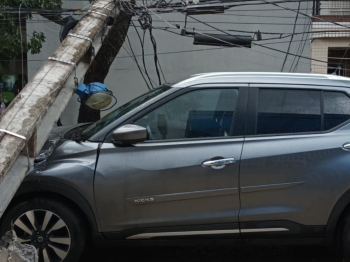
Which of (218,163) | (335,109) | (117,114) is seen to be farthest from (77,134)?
(335,109)

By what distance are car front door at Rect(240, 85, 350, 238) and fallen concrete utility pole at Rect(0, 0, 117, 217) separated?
176 cm

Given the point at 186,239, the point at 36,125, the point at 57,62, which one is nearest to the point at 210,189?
the point at 186,239

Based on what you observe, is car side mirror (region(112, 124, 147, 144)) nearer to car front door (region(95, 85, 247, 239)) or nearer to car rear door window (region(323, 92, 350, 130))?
car front door (region(95, 85, 247, 239))

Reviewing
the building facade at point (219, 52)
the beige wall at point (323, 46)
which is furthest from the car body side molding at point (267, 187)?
the beige wall at point (323, 46)

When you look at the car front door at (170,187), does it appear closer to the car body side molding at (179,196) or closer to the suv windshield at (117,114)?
the car body side molding at (179,196)

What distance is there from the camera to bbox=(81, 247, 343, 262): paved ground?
5.15 metres

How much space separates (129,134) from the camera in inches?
163

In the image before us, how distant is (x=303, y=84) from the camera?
4.47 metres

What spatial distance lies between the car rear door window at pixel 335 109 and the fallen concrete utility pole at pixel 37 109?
242 centimetres

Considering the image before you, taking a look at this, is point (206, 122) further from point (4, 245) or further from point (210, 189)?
point (4, 245)

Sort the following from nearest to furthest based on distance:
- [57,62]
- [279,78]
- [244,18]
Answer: [279,78] → [57,62] → [244,18]

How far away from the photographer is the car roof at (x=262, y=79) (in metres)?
4.43

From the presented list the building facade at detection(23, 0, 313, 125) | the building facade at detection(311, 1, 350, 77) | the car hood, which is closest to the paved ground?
the car hood

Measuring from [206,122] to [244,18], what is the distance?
25.1 feet
